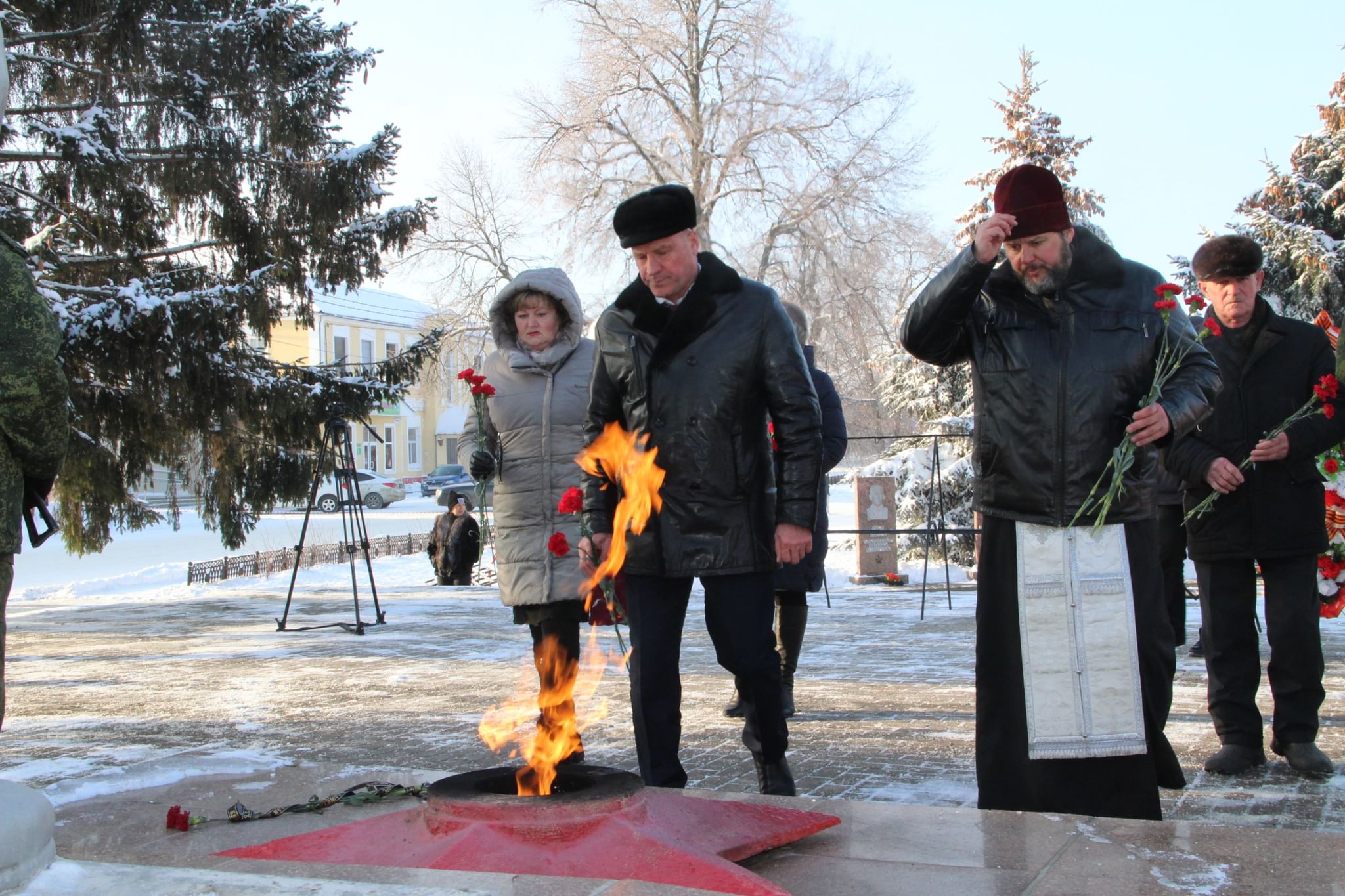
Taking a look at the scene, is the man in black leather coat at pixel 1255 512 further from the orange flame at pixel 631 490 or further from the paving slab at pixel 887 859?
the orange flame at pixel 631 490

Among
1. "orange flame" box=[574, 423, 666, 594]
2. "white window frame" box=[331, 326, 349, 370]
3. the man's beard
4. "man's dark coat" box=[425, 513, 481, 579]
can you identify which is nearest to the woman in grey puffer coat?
"orange flame" box=[574, 423, 666, 594]

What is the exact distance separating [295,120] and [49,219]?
9.07 ft

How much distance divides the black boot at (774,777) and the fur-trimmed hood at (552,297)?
6.80ft

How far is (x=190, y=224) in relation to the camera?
13.5 m

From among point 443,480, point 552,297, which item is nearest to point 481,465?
point 552,297

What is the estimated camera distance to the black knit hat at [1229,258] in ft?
16.5

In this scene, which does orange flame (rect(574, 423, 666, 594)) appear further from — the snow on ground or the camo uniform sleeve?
the snow on ground

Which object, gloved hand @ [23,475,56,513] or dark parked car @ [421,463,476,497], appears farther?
dark parked car @ [421,463,476,497]

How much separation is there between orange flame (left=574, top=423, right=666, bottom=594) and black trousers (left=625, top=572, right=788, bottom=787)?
11 centimetres

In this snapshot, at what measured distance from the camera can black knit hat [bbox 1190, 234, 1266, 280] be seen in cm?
503

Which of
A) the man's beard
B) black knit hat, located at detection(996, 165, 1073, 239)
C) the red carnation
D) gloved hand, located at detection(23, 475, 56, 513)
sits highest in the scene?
black knit hat, located at detection(996, 165, 1073, 239)

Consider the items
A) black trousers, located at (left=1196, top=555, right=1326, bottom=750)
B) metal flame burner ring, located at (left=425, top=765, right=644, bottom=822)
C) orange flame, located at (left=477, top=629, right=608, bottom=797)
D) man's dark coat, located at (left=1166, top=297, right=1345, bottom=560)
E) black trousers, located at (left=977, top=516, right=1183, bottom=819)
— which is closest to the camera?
metal flame burner ring, located at (left=425, top=765, right=644, bottom=822)

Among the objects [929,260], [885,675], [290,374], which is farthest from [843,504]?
[885,675]

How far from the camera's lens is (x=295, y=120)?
1318 cm
